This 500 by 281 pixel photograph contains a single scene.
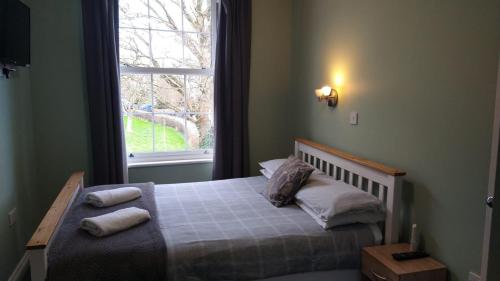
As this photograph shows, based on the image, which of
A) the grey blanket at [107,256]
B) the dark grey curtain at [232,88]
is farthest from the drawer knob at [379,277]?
the dark grey curtain at [232,88]

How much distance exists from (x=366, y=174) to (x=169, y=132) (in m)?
2.04

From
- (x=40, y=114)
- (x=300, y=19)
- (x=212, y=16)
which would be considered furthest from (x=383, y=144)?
(x=40, y=114)

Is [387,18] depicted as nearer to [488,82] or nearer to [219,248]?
[488,82]

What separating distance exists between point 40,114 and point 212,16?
183cm

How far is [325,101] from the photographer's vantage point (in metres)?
3.03

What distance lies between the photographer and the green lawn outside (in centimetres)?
345

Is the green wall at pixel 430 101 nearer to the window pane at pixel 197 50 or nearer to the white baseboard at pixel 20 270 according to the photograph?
the window pane at pixel 197 50

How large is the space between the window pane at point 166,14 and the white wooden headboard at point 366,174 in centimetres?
170

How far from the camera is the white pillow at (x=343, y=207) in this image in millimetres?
2061

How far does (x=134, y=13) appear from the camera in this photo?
10.8ft

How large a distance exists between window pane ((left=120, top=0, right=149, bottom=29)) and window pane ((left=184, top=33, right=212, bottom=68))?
16.4 inches

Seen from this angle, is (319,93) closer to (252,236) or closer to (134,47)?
(252,236)

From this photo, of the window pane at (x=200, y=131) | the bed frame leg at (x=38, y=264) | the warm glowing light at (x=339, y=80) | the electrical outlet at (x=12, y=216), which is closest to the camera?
the bed frame leg at (x=38, y=264)

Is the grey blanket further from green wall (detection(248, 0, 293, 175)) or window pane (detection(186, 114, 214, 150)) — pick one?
green wall (detection(248, 0, 293, 175))
